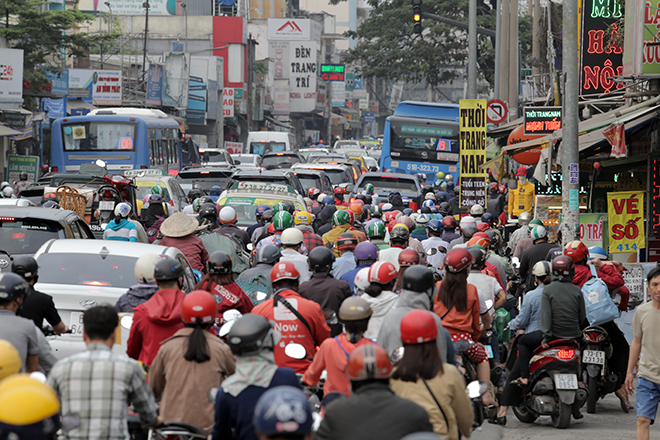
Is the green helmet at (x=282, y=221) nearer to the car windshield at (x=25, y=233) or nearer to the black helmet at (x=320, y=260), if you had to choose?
the car windshield at (x=25, y=233)

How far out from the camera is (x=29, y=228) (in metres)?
10.3

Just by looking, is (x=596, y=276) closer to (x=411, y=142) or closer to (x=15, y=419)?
(x=15, y=419)

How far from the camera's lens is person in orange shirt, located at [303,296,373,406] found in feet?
17.7

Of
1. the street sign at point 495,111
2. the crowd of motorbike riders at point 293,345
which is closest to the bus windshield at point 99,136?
the street sign at point 495,111

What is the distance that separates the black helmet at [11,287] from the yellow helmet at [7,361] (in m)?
1.68

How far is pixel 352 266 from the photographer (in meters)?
9.52

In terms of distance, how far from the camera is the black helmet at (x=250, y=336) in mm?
4598

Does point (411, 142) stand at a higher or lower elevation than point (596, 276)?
higher

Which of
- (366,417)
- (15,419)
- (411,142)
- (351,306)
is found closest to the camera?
(15,419)

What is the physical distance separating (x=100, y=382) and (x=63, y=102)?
113ft

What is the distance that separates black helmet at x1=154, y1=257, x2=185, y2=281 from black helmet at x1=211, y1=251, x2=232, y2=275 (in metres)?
0.70

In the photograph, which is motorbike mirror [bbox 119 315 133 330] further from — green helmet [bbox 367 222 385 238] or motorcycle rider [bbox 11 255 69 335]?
green helmet [bbox 367 222 385 238]

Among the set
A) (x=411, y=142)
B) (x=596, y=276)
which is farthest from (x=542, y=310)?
(x=411, y=142)

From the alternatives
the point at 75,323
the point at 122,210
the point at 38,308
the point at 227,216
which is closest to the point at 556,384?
the point at 75,323
